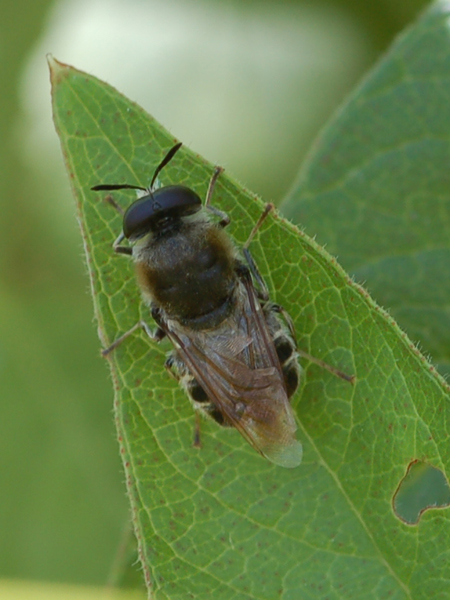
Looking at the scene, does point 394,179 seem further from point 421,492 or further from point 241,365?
point 421,492

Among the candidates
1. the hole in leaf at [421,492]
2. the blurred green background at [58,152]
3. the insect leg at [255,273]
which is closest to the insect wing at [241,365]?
the insect leg at [255,273]

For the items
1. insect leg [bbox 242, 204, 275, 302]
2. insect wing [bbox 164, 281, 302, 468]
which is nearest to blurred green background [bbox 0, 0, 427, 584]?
insect wing [bbox 164, 281, 302, 468]

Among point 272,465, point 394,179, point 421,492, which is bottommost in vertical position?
point 421,492

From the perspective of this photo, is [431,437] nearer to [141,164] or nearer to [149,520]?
[149,520]

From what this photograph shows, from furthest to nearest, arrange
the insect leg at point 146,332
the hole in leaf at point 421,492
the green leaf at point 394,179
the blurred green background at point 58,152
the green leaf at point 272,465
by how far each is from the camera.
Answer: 1. the blurred green background at point 58,152
2. the green leaf at point 394,179
3. the hole in leaf at point 421,492
4. the insect leg at point 146,332
5. the green leaf at point 272,465

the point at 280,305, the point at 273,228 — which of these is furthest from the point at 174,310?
the point at 273,228

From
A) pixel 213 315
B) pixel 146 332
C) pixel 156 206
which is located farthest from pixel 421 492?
pixel 156 206

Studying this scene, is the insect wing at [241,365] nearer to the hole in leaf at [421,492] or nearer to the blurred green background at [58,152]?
the hole in leaf at [421,492]
